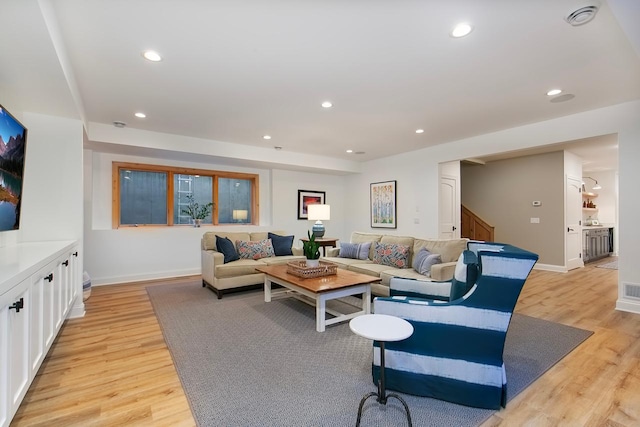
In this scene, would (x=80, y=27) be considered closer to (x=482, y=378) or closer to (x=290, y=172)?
(x=482, y=378)

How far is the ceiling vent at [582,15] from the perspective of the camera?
1869mm

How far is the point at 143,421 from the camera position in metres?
1.68

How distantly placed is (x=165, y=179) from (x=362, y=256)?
3887 mm

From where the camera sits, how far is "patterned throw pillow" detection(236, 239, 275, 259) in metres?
4.66

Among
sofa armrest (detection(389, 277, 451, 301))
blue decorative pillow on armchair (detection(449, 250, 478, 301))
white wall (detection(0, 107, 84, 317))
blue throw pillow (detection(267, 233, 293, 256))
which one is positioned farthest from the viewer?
blue throw pillow (detection(267, 233, 293, 256))

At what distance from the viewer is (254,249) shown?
473 centimetres

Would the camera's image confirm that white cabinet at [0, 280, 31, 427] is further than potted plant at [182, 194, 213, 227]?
No

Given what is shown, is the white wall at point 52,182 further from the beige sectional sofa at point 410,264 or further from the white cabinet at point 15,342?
the beige sectional sofa at point 410,264

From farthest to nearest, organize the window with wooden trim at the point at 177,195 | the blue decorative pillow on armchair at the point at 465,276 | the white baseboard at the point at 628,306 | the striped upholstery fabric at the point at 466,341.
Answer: the window with wooden trim at the point at 177,195
the white baseboard at the point at 628,306
the blue decorative pillow on armchair at the point at 465,276
the striped upholstery fabric at the point at 466,341

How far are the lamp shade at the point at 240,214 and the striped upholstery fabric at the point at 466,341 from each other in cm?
496

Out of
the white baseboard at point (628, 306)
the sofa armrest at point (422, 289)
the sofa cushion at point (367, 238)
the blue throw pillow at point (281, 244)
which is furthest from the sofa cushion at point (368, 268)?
the white baseboard at point (628, 306)

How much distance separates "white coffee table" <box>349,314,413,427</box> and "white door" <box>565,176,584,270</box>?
19.8 ft

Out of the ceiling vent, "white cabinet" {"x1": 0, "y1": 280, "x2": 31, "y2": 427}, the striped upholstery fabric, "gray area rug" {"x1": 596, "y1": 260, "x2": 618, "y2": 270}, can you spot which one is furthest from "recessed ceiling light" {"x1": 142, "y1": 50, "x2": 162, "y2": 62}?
"gray area rug" {"x1": 596, "y1": 260, "x2": 618, "y2": 270}

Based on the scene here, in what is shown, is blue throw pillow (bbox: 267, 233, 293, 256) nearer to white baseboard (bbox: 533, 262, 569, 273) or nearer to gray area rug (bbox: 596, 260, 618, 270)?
white baseboard (bbox: 533, 262, 569, 273)
